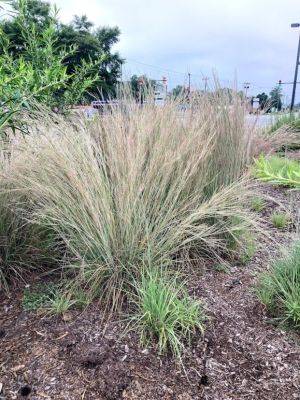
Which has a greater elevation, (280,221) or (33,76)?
(33,76)

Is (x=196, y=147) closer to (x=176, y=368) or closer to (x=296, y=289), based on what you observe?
(x=296, y=289)

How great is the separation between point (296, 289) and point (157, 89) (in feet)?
6.71

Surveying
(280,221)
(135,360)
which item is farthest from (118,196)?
(280,221)

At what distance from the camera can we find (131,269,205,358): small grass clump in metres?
1.61

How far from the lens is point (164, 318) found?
5.42 feet

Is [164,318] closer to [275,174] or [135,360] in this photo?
[135,360]

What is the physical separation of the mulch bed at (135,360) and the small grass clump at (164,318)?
0.06 meters

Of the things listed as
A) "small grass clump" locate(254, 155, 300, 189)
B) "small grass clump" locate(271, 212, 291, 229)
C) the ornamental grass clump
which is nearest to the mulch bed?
the ornamental grass clump

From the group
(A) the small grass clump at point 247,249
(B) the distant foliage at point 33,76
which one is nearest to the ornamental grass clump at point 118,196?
(A) the small grass clump at point 247,249

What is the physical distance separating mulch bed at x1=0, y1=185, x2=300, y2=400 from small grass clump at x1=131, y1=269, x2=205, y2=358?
0.06 meters

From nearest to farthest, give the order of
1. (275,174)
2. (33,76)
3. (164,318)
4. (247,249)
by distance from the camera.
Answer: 1. (275,174)
2. (164,318)
3. (33,76)
4. (247,249)

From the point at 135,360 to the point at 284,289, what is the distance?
82cm

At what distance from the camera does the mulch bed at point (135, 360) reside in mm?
1441

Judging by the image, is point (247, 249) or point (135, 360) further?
point (247, 249)
